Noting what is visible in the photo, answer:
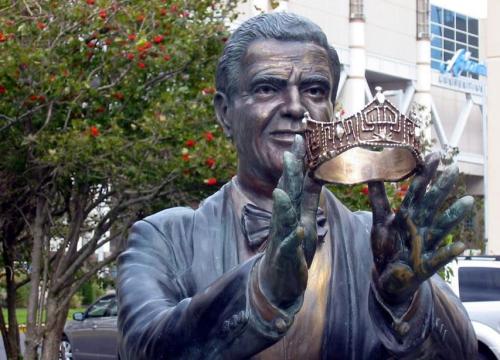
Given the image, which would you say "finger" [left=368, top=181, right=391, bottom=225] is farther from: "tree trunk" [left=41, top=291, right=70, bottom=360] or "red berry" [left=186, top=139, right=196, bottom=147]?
"tree trunk" [left=41, top=291, right=70, bottom=360]

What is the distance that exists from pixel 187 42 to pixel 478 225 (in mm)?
28473

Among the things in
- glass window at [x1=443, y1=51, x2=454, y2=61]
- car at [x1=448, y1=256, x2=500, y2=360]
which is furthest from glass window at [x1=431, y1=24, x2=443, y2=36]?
car at [x1=448, y1=256, x2=500, y2=360]

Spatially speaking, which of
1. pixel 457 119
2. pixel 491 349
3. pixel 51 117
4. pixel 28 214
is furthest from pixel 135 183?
pixel 457 119

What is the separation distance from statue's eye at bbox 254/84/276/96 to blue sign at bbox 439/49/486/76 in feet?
146

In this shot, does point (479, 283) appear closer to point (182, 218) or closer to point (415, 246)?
point (182, 218)

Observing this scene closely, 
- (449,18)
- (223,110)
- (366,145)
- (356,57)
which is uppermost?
(449,18)

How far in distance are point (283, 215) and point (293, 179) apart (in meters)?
0.11

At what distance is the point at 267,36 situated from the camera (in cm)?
304

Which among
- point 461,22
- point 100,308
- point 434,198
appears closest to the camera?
→ point 434,198

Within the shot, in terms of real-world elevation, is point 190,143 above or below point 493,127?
below

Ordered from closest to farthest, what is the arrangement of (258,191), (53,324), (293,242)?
(293,242), (258,191), (53,324)

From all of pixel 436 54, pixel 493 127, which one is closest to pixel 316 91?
pixel 493 127

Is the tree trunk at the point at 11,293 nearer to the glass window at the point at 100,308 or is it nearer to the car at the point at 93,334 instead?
the car at the point at 93,334

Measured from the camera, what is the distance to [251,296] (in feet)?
8.74
